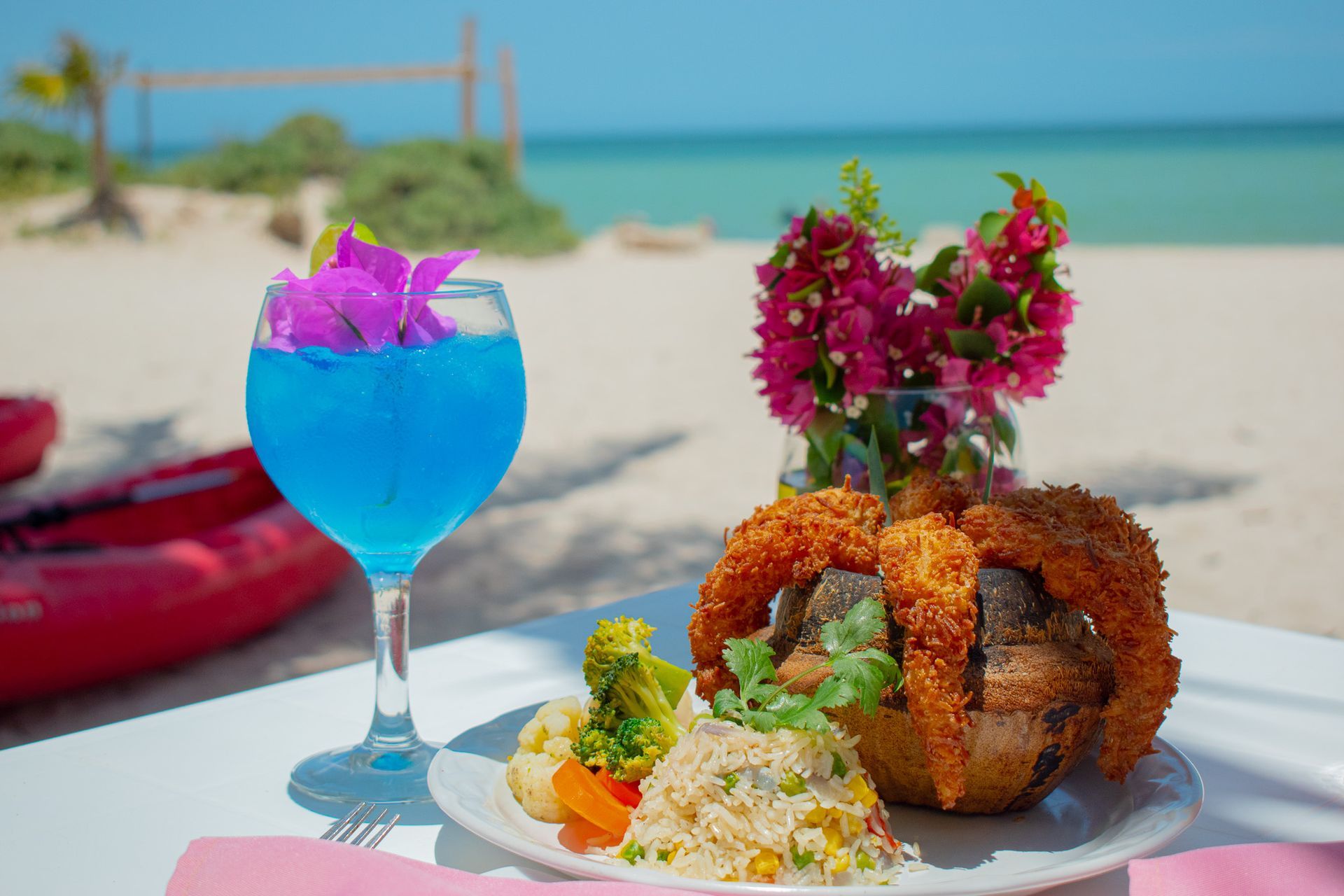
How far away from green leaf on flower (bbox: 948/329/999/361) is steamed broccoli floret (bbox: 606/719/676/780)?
0.75 metres

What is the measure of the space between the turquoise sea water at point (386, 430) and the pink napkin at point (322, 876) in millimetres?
398

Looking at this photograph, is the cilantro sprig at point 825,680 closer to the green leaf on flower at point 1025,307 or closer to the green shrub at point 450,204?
the green leaf on flower at point 1025,307

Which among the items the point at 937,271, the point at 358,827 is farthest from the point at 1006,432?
the point at 358,827

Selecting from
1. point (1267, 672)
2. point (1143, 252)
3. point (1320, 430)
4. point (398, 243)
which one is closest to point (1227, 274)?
point (1143, 252)

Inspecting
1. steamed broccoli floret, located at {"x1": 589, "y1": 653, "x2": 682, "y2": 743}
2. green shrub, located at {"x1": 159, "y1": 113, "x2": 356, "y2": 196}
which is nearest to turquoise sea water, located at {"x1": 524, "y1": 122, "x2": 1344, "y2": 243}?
green shrub, located at {"x1": 159, "y1": 113, "x2": 356, "y2": 196}

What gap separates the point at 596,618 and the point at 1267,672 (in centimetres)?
103

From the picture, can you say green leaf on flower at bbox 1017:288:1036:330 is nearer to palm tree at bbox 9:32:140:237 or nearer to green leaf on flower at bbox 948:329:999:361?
green leaf on flower at bbox 948:329:999:361

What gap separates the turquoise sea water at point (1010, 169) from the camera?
1284 inches

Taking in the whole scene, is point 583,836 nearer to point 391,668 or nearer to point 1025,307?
point 391,668

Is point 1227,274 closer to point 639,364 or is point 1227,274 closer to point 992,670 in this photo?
point 639,364

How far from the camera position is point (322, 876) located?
1065 millimetres

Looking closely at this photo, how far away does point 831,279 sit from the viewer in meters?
1.75

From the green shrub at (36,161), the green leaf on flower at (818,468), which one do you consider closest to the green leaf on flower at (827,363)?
the green leaf on flower at (818,468)

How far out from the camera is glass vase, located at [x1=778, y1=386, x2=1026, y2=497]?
67.5 inches
